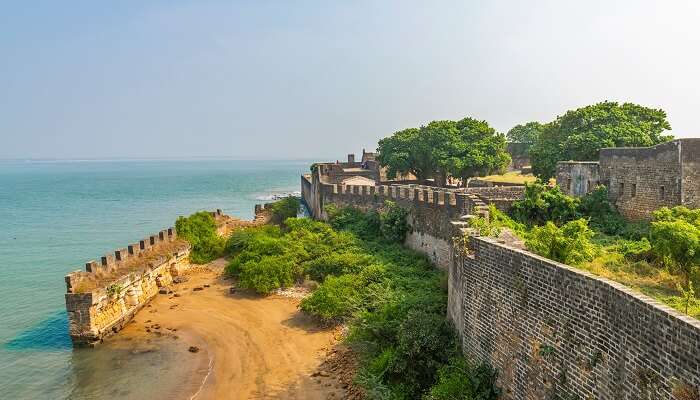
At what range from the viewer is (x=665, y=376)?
6227mm

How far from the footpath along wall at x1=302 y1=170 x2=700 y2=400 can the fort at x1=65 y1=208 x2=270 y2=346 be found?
13333 millimetres

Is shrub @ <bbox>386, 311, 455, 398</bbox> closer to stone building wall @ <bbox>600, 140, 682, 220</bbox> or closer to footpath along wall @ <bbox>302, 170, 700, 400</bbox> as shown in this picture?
footpath along wall @ <bbox>302, 170, 700, 400</bbox>

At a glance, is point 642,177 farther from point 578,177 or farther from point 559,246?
point 559,246

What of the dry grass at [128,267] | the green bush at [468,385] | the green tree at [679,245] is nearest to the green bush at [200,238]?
the dry grass at [128,267]

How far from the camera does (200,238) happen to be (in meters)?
30.4

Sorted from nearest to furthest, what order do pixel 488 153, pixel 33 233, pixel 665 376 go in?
pixel 665 376
pixel 488 153
pixel 33 233

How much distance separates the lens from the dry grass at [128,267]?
2003 cm

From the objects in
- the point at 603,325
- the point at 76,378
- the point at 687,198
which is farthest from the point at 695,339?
the point at 76,378

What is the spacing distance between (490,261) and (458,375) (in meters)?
2.59

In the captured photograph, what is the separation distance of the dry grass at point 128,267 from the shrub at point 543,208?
53.2 feet

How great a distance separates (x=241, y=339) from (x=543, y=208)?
12.2 m

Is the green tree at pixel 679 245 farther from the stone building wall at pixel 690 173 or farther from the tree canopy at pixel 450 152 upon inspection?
the tree canopy at pixel 450 152

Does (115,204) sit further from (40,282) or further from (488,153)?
(488,153)

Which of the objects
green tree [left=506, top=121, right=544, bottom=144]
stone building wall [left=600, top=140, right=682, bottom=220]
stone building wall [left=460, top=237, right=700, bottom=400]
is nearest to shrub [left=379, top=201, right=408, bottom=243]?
stone building wall [left=600, top=140, right=682, bottom=220]
